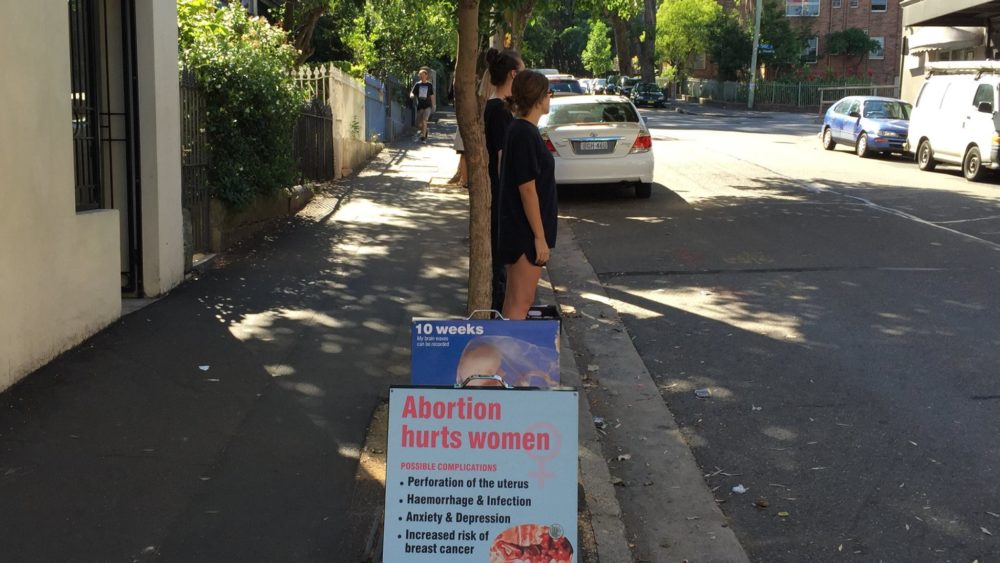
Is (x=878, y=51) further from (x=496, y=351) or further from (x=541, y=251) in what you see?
(x=496, y=351)

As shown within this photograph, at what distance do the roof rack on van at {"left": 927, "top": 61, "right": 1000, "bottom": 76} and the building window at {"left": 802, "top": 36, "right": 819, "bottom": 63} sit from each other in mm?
43063

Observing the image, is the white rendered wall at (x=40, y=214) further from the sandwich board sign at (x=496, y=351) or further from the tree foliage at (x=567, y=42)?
the tree foliage at (x=567, y=42)

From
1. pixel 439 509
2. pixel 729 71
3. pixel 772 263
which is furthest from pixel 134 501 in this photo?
pixel 729 71

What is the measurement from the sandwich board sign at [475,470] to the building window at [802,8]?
67.9 m

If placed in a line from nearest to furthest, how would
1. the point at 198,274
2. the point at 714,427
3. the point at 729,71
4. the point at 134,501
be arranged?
the point at 134,501
the point at 714,427
the point at 198,274
the point at 729,71

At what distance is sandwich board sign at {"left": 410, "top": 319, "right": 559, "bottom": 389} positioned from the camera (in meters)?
4.25

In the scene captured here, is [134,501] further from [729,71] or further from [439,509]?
[729,71]

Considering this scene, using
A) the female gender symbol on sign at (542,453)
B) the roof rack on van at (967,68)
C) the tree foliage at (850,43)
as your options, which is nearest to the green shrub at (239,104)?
the female gender symbol on sign at (542,453)

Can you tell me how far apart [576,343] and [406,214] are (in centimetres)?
637

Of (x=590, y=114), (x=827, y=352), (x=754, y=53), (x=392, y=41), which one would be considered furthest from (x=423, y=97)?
(x=754, y=53)

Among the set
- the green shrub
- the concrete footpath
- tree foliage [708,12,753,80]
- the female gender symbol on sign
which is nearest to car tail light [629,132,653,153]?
the green shrub

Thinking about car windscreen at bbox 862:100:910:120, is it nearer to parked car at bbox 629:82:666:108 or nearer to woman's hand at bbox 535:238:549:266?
woman's hand at bbox 535:238:549:266

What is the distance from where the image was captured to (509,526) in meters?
3.61

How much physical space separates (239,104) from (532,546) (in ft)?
26.7
